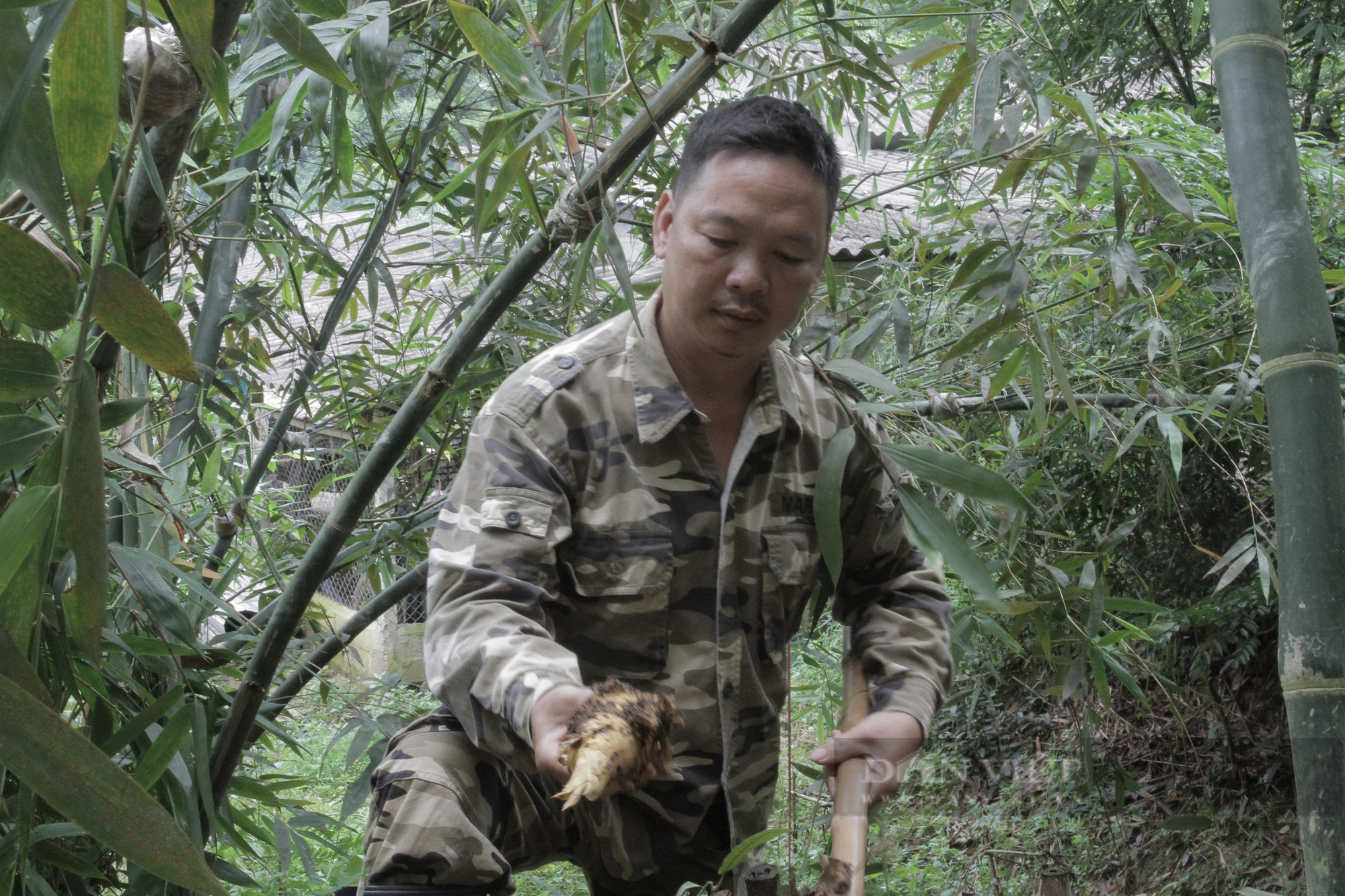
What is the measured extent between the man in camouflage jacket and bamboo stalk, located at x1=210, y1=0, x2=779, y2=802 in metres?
0.09

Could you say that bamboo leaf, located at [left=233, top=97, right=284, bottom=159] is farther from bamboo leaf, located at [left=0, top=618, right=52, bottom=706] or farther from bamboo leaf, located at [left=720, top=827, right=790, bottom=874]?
bamboo leaf, located at [left=720, top=827, right=790, bottom=874]

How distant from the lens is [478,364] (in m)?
2.05

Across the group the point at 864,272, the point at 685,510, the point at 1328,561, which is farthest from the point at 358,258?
the point at 1328,561

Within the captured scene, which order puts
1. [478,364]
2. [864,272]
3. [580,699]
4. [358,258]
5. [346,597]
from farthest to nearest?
[346,597] < [864,272] < [478,364] < [358,258] < [580,699]

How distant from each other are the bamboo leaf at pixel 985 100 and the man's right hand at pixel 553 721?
3.28ft

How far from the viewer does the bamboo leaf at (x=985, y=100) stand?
1579 mm

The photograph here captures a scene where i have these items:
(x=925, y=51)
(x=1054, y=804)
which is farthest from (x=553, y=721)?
(x=1054, y=804)

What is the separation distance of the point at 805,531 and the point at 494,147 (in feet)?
2.25

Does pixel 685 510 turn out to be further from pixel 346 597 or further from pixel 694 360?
pixel 346 597

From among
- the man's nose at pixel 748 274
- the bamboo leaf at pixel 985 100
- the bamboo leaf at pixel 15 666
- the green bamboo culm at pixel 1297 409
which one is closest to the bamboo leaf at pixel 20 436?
the bamboo leaf at pixel 15 666

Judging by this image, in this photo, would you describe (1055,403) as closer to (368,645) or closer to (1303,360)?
(1303,360)

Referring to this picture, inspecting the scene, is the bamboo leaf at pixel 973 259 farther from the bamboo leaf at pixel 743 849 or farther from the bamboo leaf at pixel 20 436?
the bamboo leaf at pixel 20 436

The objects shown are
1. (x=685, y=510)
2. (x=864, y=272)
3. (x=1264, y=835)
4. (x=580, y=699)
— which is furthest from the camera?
(x=1264, y=835)

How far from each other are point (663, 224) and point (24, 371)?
89 centimetres
